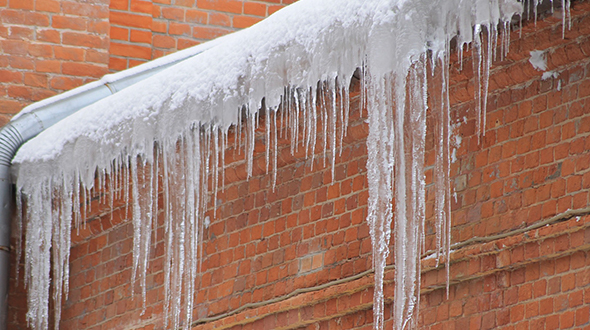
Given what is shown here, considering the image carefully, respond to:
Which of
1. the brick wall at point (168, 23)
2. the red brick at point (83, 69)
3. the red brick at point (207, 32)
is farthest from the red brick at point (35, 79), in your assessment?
the red brick at point (207, 32)

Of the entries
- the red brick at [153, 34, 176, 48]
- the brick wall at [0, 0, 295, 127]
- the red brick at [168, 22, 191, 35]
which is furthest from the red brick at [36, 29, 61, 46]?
the red brick at [168, 22, 191, 35]

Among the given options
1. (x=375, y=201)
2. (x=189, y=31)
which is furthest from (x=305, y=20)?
(x=189, y=31)

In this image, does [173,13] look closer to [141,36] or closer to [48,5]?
[141,36]

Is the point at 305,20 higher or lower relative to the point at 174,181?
higher

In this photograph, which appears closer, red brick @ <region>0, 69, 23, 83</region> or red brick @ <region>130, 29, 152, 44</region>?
red brick @ <region>0, 69, 23, 83</region>

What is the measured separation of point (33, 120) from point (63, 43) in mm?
767

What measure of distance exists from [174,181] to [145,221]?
0.46 meters

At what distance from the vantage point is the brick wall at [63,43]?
6.03 meters

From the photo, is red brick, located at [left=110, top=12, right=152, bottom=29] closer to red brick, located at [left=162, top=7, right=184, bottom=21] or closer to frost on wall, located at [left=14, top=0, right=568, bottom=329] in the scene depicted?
red brick, located at [left=162, top=7, right=184, bottom=21]

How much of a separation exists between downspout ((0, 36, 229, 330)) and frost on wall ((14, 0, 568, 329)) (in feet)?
0.31

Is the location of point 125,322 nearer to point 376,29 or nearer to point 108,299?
point 108,299

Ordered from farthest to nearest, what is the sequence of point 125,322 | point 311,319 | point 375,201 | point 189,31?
point 189,31 → point 125,322 → point 311,319 → point 375,201

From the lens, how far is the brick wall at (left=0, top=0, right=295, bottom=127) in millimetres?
6027

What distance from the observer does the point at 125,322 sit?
5.59 meters
